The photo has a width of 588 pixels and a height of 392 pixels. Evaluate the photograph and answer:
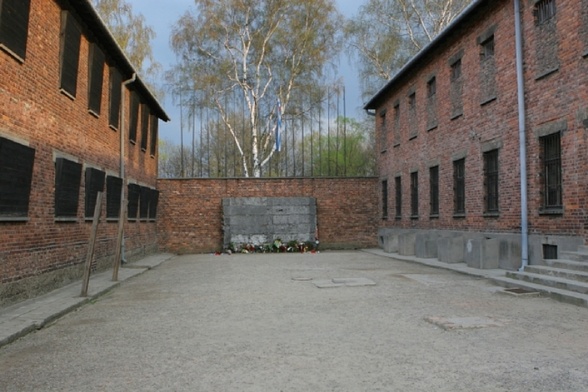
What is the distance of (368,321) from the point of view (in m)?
7.32

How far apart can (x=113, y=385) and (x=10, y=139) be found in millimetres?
5770

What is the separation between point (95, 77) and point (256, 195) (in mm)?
11766

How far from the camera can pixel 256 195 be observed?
25.0m

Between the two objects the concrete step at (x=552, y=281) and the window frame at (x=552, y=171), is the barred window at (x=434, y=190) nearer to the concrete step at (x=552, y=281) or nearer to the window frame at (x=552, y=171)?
the window frame at (x=552, y=171)

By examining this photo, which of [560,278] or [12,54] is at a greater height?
[12,54]

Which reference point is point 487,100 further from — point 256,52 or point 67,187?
point 256,52

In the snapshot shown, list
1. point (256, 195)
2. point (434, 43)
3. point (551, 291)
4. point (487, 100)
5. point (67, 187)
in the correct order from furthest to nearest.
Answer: point (256, 195) < point (434, 43) < point (487, 100) < point (67, 187) < point (551, 291)

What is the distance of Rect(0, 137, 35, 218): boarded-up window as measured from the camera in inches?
339

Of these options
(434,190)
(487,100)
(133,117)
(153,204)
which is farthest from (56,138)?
(434,190)

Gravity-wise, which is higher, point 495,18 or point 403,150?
point 495,18

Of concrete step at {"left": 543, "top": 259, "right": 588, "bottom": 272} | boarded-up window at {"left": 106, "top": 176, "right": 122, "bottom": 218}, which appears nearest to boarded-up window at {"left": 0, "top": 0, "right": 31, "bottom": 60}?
boarded-up window at {"left": 106, "top": 176, "right": 122, "bottom": 218}

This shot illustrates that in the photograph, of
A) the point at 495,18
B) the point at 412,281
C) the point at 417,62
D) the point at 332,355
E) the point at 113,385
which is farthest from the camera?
the point at 417,62

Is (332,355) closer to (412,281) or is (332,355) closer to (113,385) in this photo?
(113,385)

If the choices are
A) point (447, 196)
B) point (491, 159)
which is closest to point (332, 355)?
point (491, 159)
